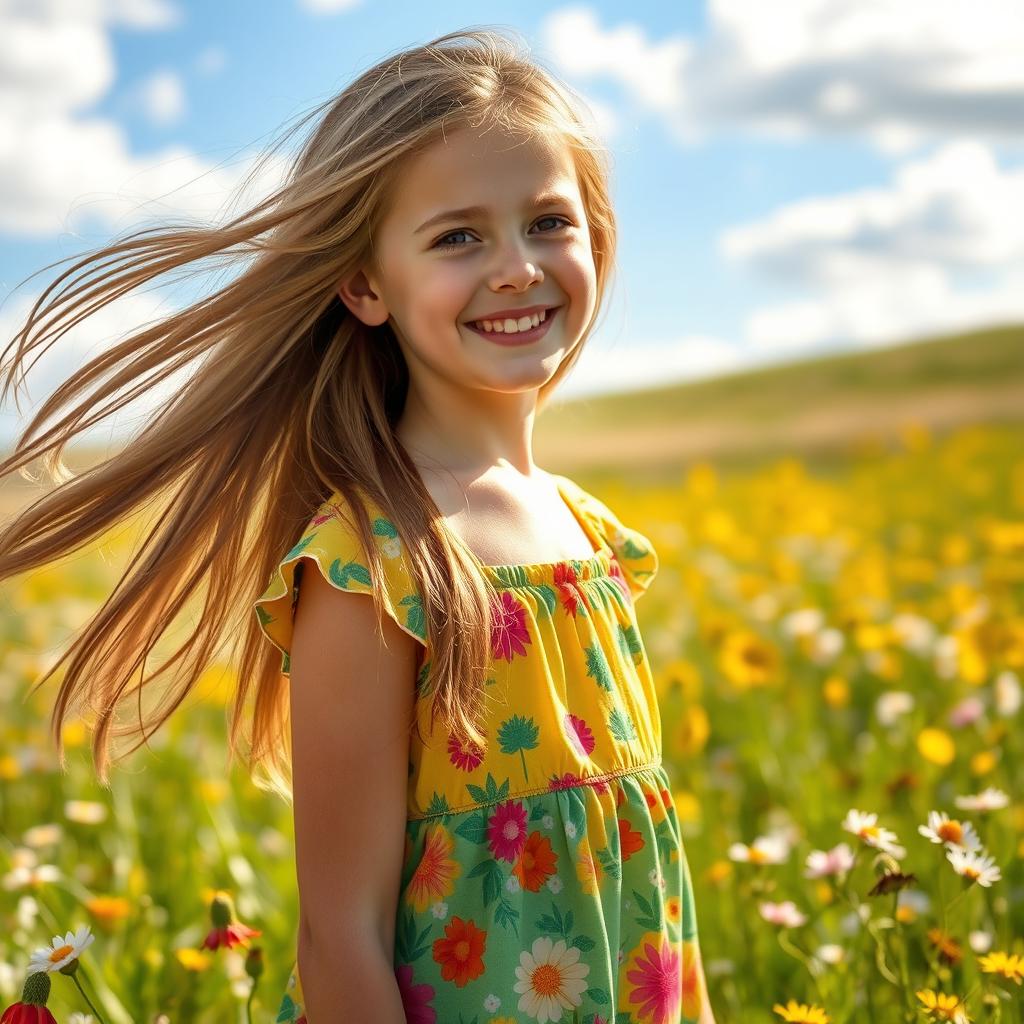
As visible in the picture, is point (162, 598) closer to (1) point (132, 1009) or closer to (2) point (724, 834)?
(1) point (132, 1009)

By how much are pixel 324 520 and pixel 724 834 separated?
1.54 metres

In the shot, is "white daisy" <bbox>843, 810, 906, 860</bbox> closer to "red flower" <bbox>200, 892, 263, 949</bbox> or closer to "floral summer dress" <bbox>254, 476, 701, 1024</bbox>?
"floral summer dress" <bbox>254, 476, 701, 1024</bbox>

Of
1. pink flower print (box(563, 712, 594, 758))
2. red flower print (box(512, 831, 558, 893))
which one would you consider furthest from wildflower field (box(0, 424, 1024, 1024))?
pink flower print (box(563, 712, 594, 758))

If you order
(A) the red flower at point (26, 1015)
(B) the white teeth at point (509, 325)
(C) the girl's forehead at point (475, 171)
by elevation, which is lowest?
(A) the red flower at point (26, 1015)

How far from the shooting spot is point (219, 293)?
69.5 inches

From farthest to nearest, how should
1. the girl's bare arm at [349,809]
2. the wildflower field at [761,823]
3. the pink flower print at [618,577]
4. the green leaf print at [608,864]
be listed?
1. the wildflower field at [761,823]
2. the pink flower print at [618,577]
3. the green leaf print at [608,864]
4. the girl's bare arm at [349,809]

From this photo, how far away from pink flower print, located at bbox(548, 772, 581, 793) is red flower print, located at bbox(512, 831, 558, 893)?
2.3 inches

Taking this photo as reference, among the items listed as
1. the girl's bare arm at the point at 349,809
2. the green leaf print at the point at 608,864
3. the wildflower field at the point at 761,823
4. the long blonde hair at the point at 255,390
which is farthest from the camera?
the wildflower field at the point at 761,823

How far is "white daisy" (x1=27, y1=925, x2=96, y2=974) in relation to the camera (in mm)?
1531

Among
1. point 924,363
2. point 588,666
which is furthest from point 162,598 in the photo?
point 924,363

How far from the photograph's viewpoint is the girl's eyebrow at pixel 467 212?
1548 mm

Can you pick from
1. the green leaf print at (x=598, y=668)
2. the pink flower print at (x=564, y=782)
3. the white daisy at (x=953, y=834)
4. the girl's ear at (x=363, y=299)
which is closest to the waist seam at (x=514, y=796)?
the pink flower print at (x=564, y=782)

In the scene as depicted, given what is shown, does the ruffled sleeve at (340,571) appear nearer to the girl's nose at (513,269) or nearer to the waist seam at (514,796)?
the waist seam at (514,796)

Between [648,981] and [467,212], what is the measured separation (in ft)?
3.26
